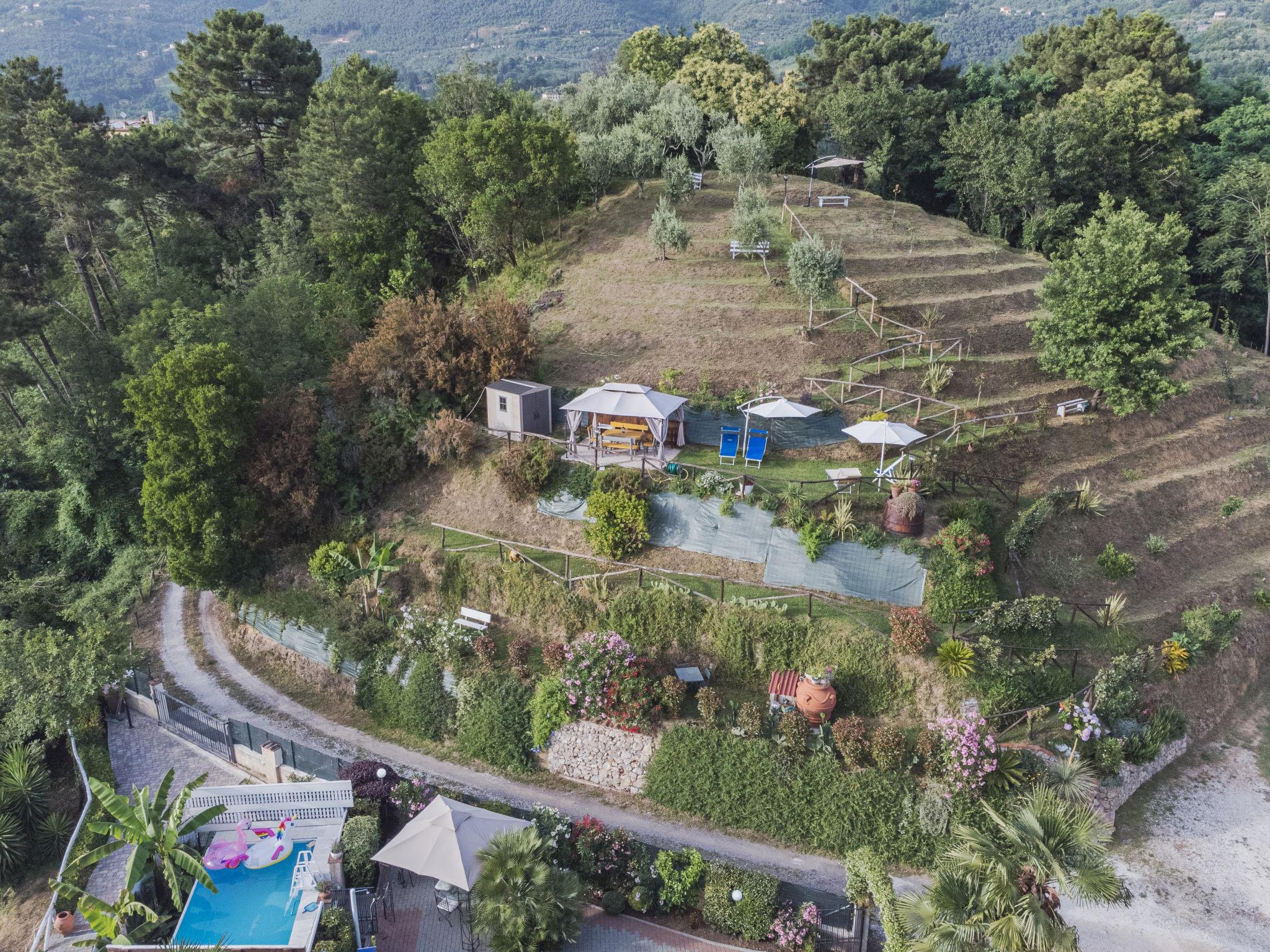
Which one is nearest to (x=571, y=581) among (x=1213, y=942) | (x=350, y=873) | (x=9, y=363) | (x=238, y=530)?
(x=350, y=873)

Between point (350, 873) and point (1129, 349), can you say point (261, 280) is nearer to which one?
point (350, 873)

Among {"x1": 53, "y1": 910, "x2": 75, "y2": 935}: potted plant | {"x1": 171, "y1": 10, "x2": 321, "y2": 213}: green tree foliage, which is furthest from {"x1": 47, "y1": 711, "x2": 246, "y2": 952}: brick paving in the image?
{"x1": 171, "y1": 10, "x2": 321, "y2": 213}: green tree foliage

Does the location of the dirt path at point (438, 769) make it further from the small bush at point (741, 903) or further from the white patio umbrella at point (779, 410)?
the white patio umbrella at point (779, 410)

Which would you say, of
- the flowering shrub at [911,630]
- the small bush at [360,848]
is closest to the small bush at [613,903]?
the small bush at [360,848]

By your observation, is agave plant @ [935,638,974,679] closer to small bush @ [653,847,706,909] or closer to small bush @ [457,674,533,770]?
small bush @ [653,847,706,909]

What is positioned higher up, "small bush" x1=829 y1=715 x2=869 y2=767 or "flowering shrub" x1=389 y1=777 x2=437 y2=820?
"small bush" x1=829 y1=715 x2=869 y2=767

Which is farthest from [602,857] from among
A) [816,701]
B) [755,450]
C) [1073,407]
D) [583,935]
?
[1073,407]

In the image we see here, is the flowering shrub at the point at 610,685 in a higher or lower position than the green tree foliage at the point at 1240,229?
lower

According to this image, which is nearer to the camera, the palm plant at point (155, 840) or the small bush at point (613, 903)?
the palm plant at point (155, 840)
